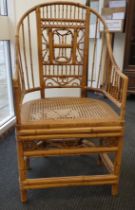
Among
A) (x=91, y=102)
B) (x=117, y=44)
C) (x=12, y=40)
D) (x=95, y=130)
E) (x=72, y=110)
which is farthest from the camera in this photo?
(x=117, y=44)

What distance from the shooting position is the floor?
40.3 inches

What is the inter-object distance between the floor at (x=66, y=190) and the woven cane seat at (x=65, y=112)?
422 millimetres

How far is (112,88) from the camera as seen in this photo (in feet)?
3.61

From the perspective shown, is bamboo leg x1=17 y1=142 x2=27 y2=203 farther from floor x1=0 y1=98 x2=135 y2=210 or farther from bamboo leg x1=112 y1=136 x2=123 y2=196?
bamboo leg x1=112 y1=136 x2=123 y2=196

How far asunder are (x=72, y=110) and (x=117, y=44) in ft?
6.44

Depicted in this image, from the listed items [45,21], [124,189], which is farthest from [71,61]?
[124,189]

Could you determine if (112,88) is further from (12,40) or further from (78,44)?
(12,40)

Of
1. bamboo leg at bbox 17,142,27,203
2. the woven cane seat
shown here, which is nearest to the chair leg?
bamboo leg at bbox 17,142,27,203

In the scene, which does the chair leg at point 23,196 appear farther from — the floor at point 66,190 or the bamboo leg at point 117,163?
the bamboo leg at point 117,163

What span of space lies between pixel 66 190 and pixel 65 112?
43 centimetres

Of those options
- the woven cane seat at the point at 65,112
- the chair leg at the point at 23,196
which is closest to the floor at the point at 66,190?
the chair leg at the point at 23,196

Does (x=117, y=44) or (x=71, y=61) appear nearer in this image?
(x=71, y=61)

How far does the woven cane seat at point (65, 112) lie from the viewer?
94cm

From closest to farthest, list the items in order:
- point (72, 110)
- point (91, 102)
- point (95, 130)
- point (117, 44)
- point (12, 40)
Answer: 1. point (95, 130)
2. point (72, 110)
3. point (91, 102)
4. point (12, 40)
5. point (117, 44)
